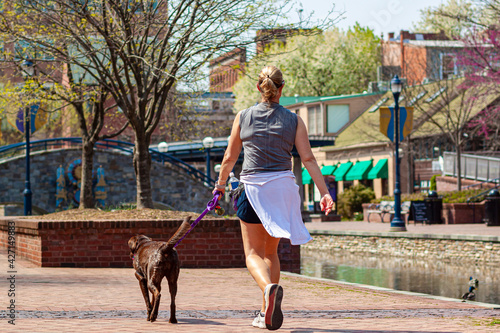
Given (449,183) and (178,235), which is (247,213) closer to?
(178,235)

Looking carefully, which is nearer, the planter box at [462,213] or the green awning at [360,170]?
the planter box at [462,213]

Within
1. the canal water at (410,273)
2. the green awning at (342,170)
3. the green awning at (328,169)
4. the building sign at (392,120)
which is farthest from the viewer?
the green awning at (328,169)

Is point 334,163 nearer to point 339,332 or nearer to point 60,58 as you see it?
point 60,58

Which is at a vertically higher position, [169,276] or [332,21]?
[332,21]

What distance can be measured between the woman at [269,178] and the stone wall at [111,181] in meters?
27.7

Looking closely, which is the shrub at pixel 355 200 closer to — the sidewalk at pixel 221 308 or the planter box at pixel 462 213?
the planter box at pixel 462 213

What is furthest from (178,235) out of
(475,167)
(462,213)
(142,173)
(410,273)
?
(475,167)

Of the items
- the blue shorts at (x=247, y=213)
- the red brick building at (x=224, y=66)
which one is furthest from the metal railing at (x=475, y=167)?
the blue shorts at (x=247, y=213)

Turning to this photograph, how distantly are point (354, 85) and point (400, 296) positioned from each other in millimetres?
57335

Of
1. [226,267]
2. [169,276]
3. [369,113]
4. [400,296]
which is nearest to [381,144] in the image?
[369,113]

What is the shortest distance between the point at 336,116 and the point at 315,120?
1.90 meters

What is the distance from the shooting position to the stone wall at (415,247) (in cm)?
1794

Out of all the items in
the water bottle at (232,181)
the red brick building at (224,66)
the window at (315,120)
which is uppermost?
the window at (315,120)

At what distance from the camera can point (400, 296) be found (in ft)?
29.6
